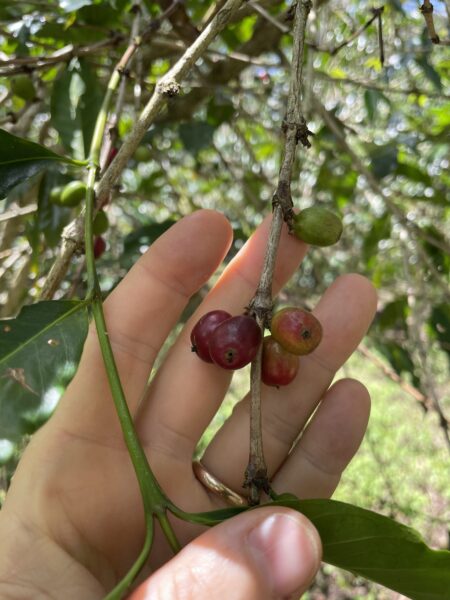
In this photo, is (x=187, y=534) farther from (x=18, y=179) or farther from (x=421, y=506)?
(x=421, y=506)

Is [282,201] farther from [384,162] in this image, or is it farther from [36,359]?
[384,162]

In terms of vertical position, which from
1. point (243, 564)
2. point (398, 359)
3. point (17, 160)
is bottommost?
point (398, 359)

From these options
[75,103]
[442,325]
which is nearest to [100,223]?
[75,103]

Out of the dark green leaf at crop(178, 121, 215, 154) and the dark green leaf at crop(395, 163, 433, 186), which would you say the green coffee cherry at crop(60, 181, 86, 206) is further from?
the dark green leaf at crop(395, 163, 433, 186)

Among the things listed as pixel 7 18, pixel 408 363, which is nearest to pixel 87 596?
pixel 408 363

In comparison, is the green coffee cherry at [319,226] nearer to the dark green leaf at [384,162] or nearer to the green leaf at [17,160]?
the green leaf at [17,160]
